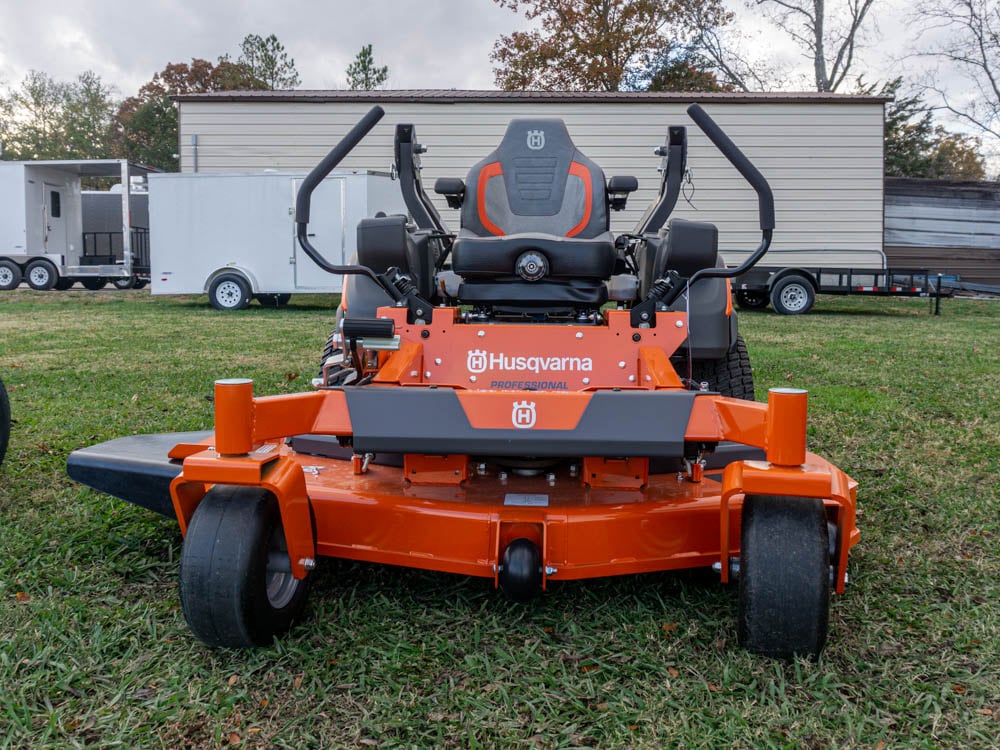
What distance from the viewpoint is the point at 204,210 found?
15.8m

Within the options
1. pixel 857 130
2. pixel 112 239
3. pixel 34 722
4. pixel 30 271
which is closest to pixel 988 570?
pixel 34 722

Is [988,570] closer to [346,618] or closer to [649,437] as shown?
[649,437]

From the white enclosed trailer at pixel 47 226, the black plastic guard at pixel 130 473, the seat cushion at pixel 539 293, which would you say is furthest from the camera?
the white enclosed trailer at pixel 47 226

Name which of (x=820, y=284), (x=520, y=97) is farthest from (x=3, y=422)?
(x=820, y=284)

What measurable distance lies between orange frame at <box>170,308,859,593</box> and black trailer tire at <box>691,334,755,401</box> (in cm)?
112

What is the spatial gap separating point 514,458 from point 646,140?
1544cm

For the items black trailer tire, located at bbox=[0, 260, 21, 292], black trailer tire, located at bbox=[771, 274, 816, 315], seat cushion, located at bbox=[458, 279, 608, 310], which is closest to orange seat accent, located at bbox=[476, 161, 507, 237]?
seat cushion, located at bbox=[458, 279, 608, 310]

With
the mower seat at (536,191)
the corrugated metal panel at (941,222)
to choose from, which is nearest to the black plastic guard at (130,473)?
the mower seat at (536,191)

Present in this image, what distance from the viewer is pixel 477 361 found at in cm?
334

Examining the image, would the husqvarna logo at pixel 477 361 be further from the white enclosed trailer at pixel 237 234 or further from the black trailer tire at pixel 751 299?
the black trailer tire at pixel 751 299

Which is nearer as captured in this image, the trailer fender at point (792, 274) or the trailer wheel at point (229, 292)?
the trailer wheel at point (229, 292)

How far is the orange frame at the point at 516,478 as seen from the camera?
2338 millimetres

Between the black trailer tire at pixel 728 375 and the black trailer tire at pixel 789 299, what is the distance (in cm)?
1263

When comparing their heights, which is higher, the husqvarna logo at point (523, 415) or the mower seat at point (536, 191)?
the mower seat at point (536, 191)
